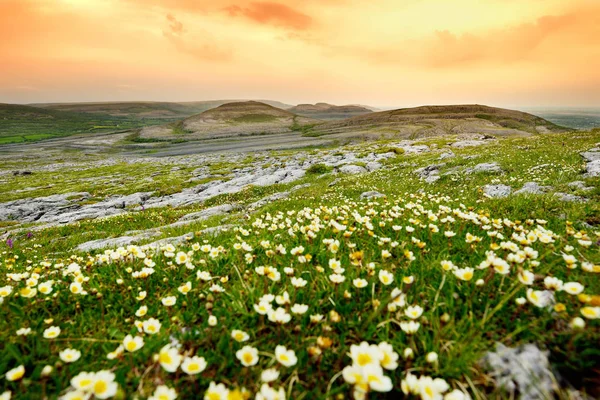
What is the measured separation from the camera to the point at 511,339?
2.59 meters

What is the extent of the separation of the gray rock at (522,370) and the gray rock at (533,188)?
1171cm

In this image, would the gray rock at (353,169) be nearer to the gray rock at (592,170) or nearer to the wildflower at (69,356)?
the gray rock at (592,170)

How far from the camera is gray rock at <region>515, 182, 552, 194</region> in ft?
39.3

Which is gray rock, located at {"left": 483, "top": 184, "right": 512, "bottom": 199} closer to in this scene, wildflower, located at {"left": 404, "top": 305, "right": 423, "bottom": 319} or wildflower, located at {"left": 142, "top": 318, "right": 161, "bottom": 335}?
wildflower, located at {"left": 404, "top": 305, "right": 423, "bottom": 319}

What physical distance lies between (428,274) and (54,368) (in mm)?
3985

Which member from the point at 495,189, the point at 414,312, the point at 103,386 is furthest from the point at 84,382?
the point at 495,189

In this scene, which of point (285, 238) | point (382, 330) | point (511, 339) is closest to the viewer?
point (511, 339)

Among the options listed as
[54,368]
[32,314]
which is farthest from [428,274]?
[32,314]

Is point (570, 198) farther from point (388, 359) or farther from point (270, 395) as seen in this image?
point (270, 395)

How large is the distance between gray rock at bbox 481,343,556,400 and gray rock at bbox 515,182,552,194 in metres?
11.7

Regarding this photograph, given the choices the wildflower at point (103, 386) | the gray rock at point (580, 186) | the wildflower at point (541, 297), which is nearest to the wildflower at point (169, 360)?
the wildflower at point (103, 386)

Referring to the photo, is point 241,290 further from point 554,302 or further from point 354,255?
point 554,302

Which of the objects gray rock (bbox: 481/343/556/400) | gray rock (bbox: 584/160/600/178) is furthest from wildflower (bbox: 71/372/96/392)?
gray rock (bbox: 584/160/600/178)

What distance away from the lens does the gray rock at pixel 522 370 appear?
2.14 metres
